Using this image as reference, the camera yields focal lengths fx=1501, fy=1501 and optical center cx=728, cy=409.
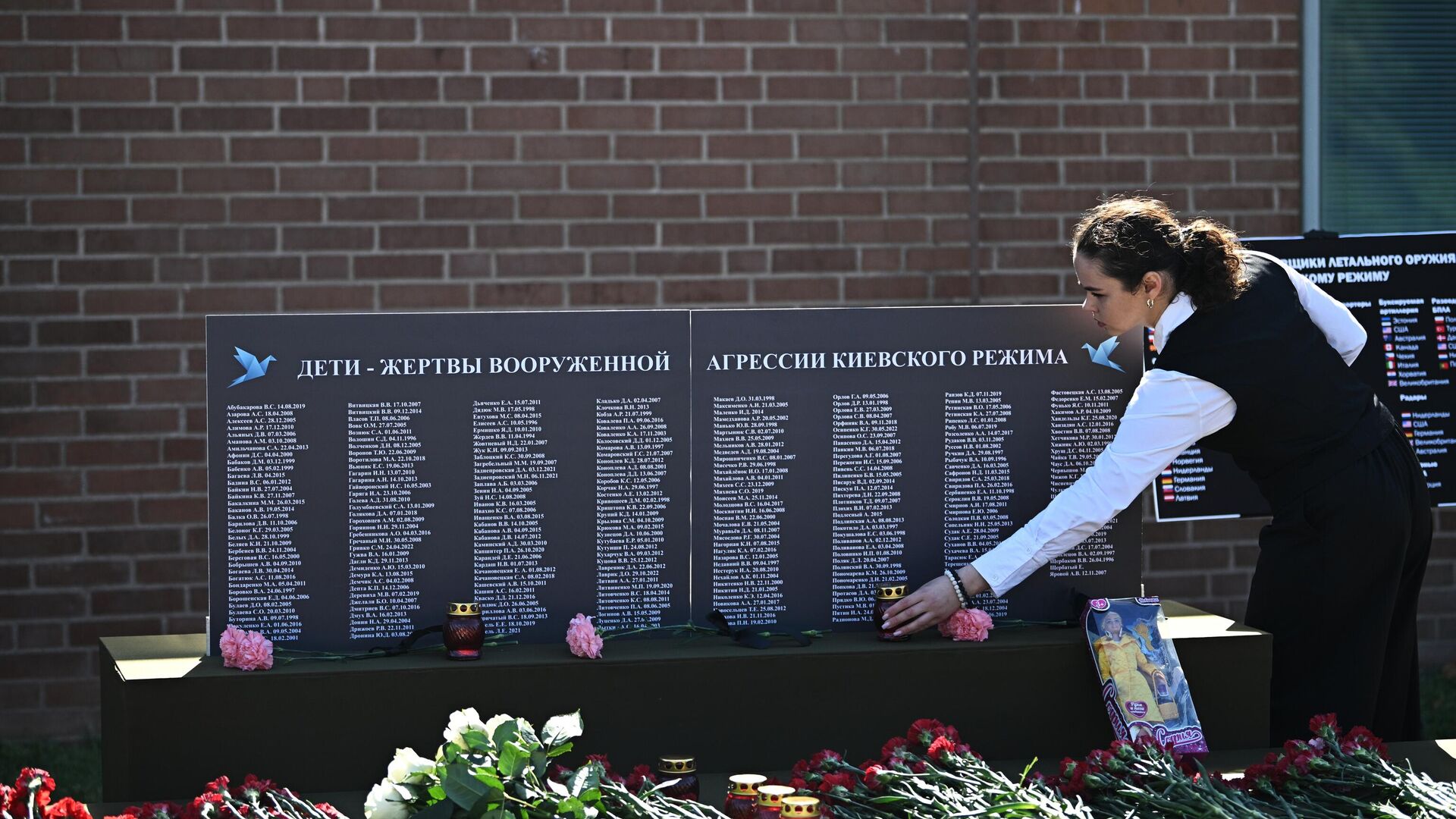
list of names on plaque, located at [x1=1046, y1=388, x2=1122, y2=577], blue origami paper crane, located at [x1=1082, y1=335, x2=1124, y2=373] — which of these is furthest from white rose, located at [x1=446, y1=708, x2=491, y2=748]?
blue origami paper crane, located at [x1=1082, y1=335, x2=1124, y2=373]

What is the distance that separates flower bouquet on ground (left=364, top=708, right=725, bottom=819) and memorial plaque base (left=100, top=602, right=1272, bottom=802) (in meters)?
0.62

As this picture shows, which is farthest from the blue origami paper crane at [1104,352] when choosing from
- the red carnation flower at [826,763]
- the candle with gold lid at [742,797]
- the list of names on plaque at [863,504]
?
the candle with gold lid at [742,797]

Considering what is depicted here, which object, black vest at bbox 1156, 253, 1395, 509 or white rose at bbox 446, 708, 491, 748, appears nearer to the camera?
white rose at bbox 446, 708, 491, 748

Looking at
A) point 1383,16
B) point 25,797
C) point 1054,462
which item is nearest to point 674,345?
point 1054,462

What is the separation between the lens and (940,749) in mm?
1898

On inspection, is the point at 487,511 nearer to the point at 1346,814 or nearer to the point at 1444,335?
the point at 1346,814

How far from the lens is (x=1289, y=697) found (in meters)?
2.96

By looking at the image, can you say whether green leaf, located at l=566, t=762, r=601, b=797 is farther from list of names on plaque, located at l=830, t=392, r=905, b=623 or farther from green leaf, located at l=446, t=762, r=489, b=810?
list of names on plaque, located at l=830, t=392, r=905, b=623

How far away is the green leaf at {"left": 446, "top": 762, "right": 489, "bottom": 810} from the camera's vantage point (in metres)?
1.63

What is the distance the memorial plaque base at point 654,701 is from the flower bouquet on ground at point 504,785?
0.62 m

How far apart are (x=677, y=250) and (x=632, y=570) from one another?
242 cm

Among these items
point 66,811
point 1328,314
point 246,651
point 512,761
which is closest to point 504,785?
point 512,761

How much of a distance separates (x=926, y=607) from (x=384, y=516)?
932mm

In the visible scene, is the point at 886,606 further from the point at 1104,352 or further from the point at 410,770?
the point at 410,770
